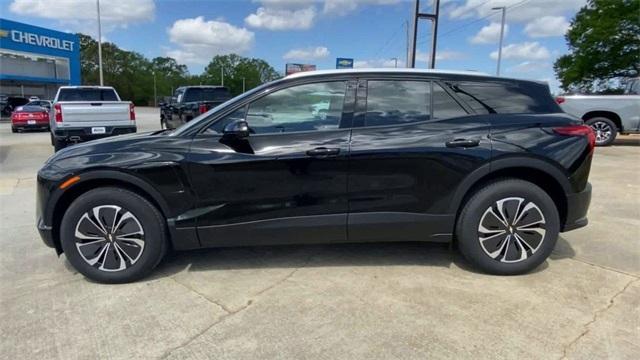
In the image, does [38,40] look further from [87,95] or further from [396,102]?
[396,102]

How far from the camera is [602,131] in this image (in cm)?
1227

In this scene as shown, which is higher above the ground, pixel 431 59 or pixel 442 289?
pixel 431 59

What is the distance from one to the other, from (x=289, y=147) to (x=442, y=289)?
1628mm

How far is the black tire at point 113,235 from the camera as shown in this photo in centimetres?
326

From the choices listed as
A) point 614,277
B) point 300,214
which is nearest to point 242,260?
point 300,214

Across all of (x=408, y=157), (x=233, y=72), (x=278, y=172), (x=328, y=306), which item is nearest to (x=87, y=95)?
(x=278, y=172)

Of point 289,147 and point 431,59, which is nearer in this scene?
point 289,147

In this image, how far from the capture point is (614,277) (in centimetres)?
349

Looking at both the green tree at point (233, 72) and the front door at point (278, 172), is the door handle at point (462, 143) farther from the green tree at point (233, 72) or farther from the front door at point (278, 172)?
the green tree at point (233, 72)

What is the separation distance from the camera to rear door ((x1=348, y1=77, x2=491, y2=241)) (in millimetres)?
3316

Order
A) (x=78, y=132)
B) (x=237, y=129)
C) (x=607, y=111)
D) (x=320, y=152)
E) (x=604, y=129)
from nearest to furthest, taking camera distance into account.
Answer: (x=237, y=129)
(x=320, y=152)
(x=78, y=132)
(x=607, y=111)
(x=604, y=129)

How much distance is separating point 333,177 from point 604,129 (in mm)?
12224

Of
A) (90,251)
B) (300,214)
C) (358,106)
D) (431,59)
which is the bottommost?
(90,251)

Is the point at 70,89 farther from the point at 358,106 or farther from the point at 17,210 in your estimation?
the point at 358,106
